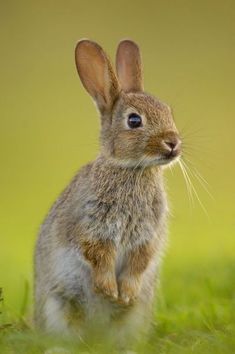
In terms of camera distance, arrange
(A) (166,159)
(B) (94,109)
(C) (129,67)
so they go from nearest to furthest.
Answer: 1. (A) (166,159)
2. (C) (129,67)
3. (B) (94,109)

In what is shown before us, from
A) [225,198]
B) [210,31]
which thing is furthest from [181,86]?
[225,198]

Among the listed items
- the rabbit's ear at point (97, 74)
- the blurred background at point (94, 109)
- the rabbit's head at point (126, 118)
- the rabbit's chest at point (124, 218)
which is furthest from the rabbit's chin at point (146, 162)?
the blurred background at point (94, 109)

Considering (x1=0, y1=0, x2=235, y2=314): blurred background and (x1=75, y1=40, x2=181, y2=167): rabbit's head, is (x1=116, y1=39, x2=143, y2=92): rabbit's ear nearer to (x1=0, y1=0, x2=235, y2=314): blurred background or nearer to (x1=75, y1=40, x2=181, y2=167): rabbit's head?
(x1=75, y1=40, x2=181, y2=167): rabbit's head

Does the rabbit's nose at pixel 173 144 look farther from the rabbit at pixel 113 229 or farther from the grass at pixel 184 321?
the grass at pixel 184 321

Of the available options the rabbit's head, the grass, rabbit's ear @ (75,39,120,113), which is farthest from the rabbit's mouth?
the grass

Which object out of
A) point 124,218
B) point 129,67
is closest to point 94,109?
point 129,67

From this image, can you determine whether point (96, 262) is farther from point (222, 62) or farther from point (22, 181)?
point (222, 62)

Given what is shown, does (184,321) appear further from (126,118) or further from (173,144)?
(126,118)
